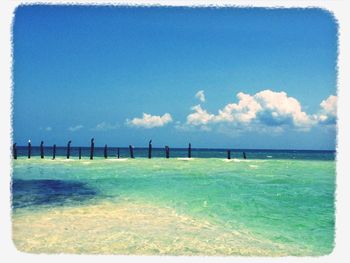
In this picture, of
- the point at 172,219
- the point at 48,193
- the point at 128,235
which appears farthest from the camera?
the point at 48,193

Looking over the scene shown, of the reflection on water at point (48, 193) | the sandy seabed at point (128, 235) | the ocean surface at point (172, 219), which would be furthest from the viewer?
the reflection on water at point (48, 193)

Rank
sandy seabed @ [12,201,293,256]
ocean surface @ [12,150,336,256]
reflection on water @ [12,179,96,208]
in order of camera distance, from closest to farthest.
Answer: sandy seabed @ [12,201,293,256], ocean surface @ [12,150,336,256], reflection on water @ [12,179,96,208]

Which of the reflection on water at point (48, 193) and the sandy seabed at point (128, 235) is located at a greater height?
the reflection on water at point (48, 193)

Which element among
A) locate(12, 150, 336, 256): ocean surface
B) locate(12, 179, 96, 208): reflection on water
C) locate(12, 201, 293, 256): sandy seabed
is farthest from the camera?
locate(12, 179, 96, 208): reflection on water

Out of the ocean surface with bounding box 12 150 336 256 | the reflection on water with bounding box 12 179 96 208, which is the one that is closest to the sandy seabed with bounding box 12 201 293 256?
the ocean surface with bounding box 12 150 336 256

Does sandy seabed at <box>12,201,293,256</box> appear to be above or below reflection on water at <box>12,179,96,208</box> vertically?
below

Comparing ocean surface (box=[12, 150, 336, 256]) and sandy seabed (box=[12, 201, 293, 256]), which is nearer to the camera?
sandy seabed (box=[12, 201, 293, 256])

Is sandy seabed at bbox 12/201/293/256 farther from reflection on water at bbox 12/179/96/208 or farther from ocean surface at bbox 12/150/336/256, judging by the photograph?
reflection on water at bbox 12/179/96/208

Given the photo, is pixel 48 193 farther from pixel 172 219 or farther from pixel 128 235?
pixel 128 235

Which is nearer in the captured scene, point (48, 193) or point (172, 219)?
point (172, 219)

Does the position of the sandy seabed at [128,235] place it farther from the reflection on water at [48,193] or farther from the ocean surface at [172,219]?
the reflection on water at [48,193]

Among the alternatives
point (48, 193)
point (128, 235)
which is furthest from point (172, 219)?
point (48, 193)

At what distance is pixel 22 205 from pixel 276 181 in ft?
31.0

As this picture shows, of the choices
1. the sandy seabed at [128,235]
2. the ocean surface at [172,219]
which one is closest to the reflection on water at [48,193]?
the ocean surface at [172,219]
